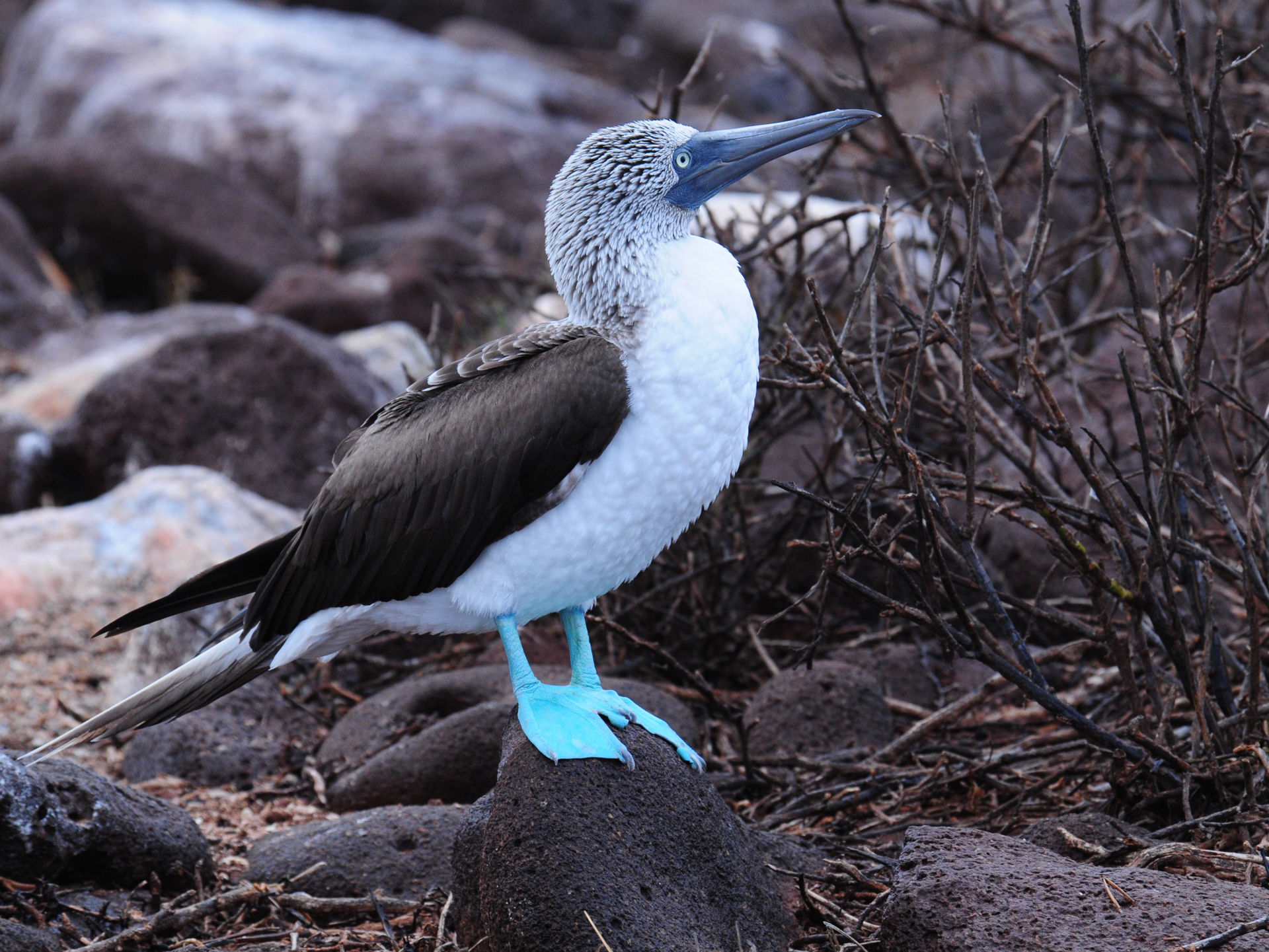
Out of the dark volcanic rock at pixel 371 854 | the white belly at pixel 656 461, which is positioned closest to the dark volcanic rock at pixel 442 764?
the dark volcanic rock at pixel 371 854

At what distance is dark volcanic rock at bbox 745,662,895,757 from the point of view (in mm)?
3553

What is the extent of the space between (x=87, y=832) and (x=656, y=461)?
152cm

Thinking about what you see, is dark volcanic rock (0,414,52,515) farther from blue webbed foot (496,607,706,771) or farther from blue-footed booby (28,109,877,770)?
blue webbed foot (496,607,706,771)

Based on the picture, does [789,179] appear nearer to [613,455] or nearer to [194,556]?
[194,556]

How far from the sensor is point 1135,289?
253 centimetres

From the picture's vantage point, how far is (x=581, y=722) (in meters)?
2.64

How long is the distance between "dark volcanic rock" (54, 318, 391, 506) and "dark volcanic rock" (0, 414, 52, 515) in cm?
29

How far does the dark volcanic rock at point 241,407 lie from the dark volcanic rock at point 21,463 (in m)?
0.29

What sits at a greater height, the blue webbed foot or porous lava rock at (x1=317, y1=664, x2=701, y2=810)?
the blue webbed foot

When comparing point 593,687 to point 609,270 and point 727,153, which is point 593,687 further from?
point 727,153

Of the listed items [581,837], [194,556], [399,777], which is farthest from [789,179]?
[581,837]

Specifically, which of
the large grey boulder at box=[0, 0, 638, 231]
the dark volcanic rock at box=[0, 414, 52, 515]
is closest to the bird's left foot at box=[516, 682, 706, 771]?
the dark volcanic rock at box=[0, 414, 52, 515]

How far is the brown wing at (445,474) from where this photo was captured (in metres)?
2.63

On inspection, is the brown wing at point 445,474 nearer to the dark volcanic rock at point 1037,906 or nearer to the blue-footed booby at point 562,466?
the blue-footed booby at point 562,466
